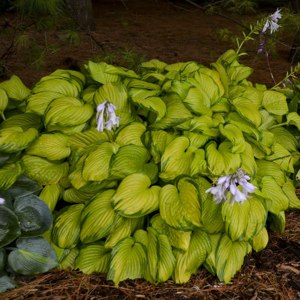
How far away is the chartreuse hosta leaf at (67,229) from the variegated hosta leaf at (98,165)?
0.21m

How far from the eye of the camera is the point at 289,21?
4379 mm

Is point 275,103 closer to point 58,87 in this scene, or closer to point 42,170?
point 58,87

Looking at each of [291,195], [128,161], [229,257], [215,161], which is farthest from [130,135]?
[291,195]

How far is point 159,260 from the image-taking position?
2.53 m

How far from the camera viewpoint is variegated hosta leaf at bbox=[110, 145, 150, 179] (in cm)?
262

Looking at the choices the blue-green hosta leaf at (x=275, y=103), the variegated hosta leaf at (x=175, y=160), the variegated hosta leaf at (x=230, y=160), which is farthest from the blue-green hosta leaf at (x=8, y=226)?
the blue-green hosta leaf at (x=275, y=103)

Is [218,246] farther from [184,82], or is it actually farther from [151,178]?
[184,82]

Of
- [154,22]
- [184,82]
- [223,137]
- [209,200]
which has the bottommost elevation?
[154,22]

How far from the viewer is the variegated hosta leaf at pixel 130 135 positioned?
2.78m

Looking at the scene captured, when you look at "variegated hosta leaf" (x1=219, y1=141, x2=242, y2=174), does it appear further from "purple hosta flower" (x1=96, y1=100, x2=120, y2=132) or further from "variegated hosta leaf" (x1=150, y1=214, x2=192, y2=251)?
"purple hosta flower" (x1=96, y1=100, x2=120, y2=132)

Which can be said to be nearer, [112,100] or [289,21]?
[112,100]

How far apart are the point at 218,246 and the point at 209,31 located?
599 centimetres

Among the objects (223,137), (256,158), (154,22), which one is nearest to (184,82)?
(223,137)

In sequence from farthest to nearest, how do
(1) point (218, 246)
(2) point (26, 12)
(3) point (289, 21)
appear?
(3) point (289, 21) < (2) point (26, 12) < (1) point (218, 246)
